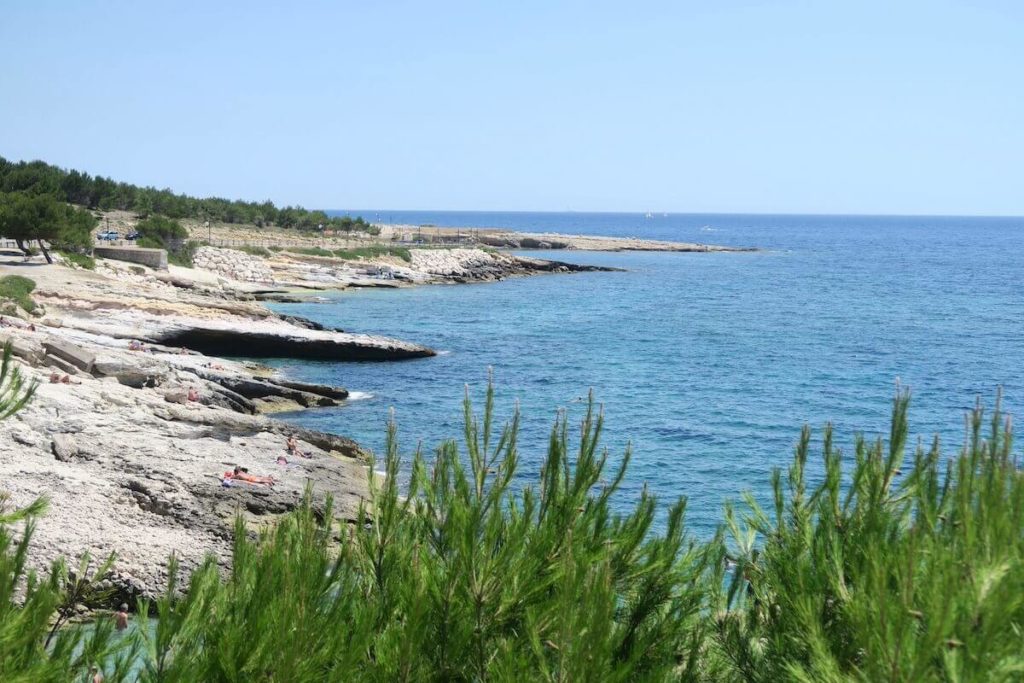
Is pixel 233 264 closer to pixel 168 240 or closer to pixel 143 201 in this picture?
pixel 168 240

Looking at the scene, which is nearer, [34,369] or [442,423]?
[34,369]

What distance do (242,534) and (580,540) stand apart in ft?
8.50

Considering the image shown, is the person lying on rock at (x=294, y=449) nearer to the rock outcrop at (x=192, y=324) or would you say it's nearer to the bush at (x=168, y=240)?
the rock outcrop at (x=192, y=324)

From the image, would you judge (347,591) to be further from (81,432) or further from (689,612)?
(81,432)

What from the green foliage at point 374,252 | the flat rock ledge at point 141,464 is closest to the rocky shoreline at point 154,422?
the flat rock ledge at point 141,464

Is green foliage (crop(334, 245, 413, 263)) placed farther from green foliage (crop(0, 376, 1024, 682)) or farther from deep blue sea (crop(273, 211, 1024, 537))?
green foliage (crop(0, 376, 1024, 682))

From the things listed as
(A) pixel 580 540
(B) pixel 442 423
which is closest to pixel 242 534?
(A) pixel 580 540

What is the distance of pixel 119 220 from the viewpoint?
3191 inches

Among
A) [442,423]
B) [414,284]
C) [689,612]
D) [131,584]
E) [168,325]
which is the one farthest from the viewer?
[414,284]

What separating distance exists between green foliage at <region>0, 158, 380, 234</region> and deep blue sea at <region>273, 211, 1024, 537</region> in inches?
1029

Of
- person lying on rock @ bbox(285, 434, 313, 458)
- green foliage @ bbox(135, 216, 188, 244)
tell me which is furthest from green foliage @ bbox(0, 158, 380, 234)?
person lying on rock @ bbox(285, 434, 313, 458)

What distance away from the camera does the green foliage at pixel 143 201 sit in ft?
246

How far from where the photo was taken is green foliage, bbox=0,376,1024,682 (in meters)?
6.25

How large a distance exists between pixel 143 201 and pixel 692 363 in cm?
6282
